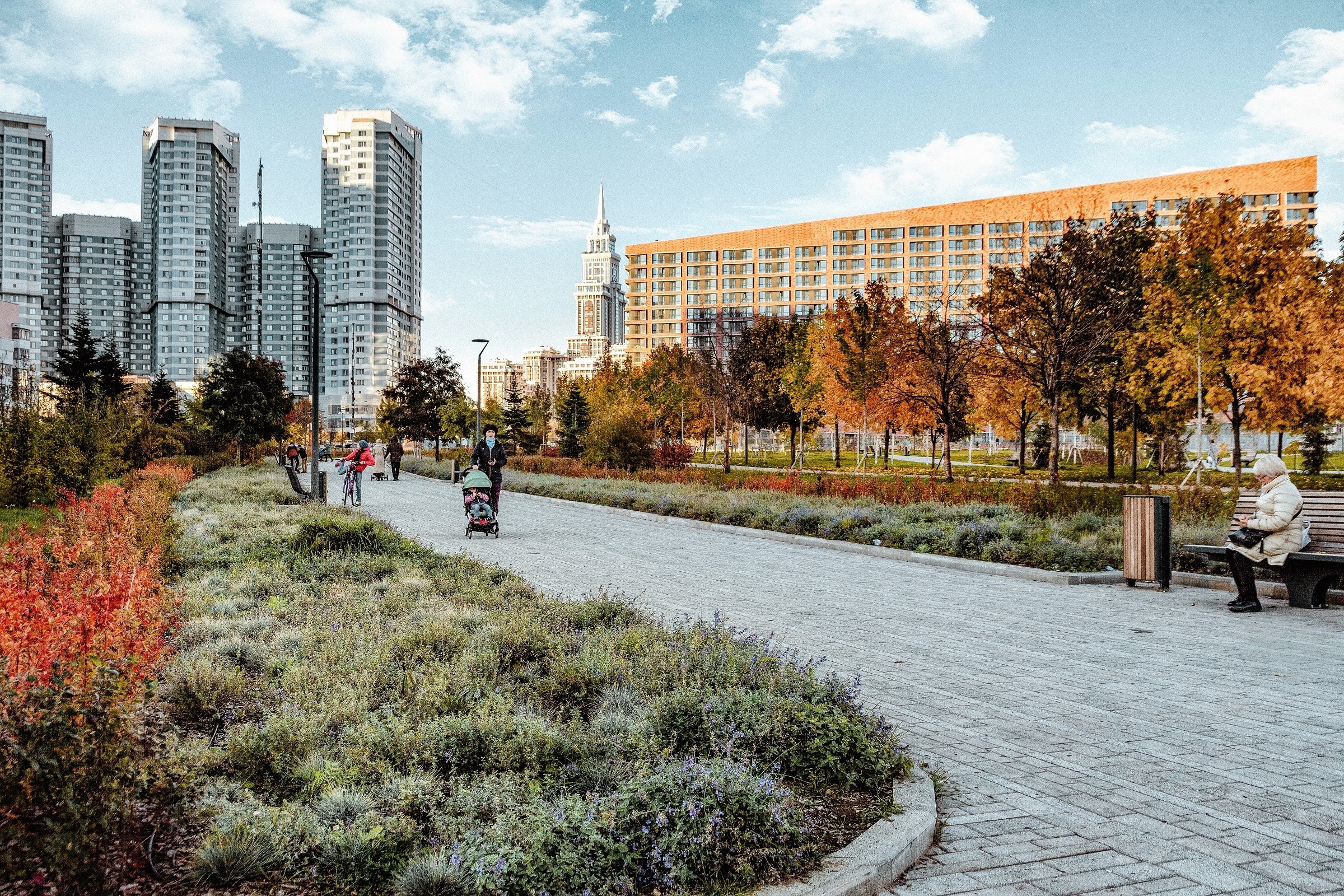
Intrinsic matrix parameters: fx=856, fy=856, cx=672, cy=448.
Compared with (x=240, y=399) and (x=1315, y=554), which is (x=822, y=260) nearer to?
(x=240, y=399)

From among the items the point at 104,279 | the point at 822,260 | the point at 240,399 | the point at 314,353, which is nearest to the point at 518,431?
the point at 240,399

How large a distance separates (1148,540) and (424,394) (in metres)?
48.0

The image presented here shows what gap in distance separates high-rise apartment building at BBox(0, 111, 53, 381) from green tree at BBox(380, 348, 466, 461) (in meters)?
104

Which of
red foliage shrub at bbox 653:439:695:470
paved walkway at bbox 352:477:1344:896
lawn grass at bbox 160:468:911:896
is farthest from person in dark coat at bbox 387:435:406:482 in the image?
lawn grass at bbox 160:468:911:896

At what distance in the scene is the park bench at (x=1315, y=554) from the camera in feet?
29.1

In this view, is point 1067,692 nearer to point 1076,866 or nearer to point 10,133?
point 1076,866

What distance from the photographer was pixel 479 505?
16.0 m

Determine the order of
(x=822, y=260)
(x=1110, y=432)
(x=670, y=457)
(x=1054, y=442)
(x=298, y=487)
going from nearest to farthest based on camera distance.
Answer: (x=298, y=487) → (x=1054, y=442) → (x=670, y=457) → (x=1110, y=432) → (x=822, y=260)

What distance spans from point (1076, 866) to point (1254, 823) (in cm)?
107

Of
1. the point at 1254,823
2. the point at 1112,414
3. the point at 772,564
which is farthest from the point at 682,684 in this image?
the point at 1112,414

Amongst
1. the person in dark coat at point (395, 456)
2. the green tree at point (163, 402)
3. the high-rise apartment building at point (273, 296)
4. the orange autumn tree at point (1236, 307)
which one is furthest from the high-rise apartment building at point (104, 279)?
the orange autumn tree at point (1236, 307)

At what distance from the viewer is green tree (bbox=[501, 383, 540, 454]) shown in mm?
58531

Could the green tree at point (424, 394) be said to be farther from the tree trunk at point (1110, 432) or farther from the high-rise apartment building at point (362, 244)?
the high-rise apartment building at point (362, 244)

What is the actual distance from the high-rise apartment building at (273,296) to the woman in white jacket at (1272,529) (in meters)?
145
